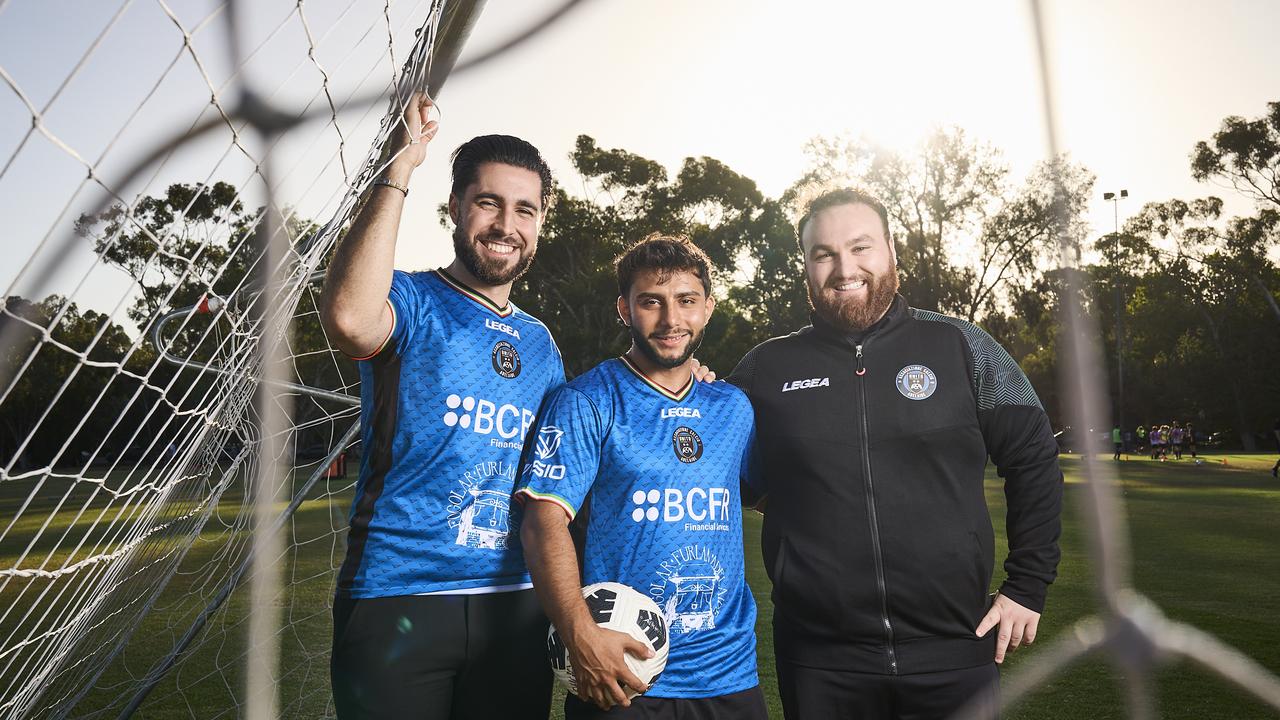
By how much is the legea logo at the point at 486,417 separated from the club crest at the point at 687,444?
433 mm

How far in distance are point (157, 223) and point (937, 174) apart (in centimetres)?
2640

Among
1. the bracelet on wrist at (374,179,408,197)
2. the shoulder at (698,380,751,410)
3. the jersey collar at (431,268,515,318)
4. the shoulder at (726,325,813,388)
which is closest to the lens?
the bracelet on wrist at (374,179,408,197)

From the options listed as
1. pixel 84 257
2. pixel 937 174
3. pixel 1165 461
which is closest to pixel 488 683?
pixel 84 257

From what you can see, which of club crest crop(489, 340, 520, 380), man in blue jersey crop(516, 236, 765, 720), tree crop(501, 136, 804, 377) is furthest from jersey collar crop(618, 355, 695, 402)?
tree crop(501, 136, 804, 377)

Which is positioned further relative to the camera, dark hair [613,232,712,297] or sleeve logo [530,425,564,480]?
dark hair [613,232,712,297]

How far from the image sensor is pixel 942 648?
257 centimetres

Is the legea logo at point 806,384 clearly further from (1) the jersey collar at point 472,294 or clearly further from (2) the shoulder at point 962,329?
(1) the jersey collar at point 472,294

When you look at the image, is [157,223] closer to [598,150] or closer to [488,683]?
[488,683]

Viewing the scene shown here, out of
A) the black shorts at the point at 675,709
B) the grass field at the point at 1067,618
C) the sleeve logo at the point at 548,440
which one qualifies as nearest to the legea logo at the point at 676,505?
the sleeve logo at the point at 548,440

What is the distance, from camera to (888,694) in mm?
2535

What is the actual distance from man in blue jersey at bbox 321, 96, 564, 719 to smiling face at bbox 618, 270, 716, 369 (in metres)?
0.37

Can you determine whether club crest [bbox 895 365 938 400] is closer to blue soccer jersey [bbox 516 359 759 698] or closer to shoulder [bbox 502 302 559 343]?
blue soccer jersey [bbox 516 359 759 698]

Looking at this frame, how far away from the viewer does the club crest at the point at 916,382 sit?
274 centimetres

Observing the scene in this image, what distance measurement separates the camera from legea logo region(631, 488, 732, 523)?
239 centimetres
